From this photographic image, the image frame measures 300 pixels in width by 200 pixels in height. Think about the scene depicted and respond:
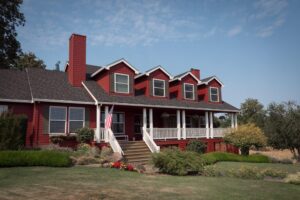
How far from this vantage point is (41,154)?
48.1ft

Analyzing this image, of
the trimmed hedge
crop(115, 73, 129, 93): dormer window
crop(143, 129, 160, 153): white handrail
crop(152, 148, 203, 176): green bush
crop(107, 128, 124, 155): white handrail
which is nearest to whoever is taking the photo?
crop(152, 148, 203, 176): green bush

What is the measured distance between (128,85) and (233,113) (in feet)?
42.7

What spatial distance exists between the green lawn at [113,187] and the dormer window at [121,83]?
11.1 metres

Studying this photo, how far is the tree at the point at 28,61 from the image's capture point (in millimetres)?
40031

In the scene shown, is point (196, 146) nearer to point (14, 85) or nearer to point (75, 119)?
point (75, 119)

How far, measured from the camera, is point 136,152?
20750mm

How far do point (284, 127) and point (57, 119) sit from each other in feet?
64.9

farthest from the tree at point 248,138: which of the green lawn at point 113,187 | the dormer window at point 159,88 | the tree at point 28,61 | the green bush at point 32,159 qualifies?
the tree at point 28,61

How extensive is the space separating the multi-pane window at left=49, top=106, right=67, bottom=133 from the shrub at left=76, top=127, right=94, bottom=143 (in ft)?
4.40

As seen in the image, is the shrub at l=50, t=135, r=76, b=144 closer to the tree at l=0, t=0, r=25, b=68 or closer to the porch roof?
the porch roof

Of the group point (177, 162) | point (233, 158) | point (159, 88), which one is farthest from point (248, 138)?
point (177, 162)

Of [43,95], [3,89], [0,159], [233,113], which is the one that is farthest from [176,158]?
[233,113]

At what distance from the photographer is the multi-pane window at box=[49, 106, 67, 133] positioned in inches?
788

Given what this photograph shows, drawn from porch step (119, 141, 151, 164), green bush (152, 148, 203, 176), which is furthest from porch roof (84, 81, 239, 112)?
green bush (152, 148, 203, 176)
